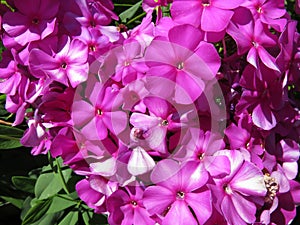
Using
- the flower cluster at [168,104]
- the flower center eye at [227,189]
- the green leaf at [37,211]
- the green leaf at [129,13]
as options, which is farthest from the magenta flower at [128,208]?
the green leaf at [129,13]

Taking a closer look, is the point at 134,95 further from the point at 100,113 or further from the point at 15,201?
the point at 15,201

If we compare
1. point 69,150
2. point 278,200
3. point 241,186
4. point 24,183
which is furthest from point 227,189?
point 24,183

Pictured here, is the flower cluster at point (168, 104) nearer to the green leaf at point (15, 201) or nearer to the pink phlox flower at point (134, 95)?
the pink phlox flower at point (134, 95)

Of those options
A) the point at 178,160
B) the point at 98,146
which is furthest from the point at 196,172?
the point at 98,146

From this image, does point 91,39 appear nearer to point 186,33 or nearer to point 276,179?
point 186,33

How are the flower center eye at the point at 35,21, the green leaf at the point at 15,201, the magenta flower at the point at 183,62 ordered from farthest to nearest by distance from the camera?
the green leaf at the point at 15,201
the flower center eye at the point at 35,21
the magenta flower at the point at 183,62

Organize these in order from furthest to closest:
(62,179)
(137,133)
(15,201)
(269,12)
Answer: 1. (15,201)
2. (62,179)
3. (269,12)
4. (137,133)

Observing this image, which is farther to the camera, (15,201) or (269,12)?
(15,201)
